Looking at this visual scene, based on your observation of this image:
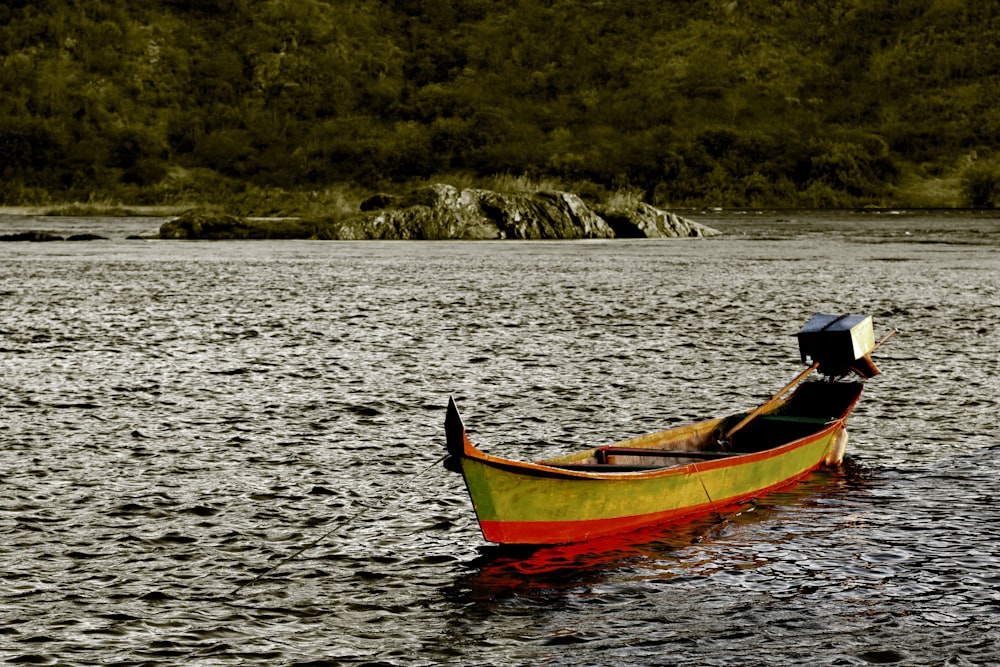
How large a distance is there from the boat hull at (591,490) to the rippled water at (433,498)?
0.27 metres

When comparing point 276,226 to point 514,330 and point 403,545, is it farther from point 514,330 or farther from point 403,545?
point 403,545

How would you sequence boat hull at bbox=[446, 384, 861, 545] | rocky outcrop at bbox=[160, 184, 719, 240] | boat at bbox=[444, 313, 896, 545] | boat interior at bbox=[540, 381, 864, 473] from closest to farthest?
boat hull at bbox=[446, 384, 861, 545] → boat at bbox=[444, 313, 896, 545] → boat interior at bbox=[540, 381, 864, 473] → rocky outcrop at bbox=[160, 184, 719, 240]

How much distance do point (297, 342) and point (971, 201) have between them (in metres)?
176

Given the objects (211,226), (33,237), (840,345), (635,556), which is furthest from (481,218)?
(635,556)

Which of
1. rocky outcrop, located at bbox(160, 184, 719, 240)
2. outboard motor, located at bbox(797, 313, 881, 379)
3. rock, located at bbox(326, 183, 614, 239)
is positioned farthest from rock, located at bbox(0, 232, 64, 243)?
outboard motor, located at bbox(797, 313, 881, 379)

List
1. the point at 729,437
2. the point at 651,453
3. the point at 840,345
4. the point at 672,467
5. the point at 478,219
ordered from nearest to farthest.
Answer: the point at 672,467 → the point at 651,453 → the point at 729,437 → the point at 840,345 → the point at 478,219

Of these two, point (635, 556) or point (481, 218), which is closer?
point (635, 556)

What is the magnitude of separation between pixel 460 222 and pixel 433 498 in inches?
3087

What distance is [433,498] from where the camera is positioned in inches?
669

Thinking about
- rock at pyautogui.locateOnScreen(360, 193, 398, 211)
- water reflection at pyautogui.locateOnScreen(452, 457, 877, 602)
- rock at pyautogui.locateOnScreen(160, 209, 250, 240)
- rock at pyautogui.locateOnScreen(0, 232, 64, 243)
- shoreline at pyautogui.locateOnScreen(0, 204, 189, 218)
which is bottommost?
water reflection at pyautogui.locateOnScreen(452, 457, 877, 602)

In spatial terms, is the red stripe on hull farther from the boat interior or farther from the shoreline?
the shoreline

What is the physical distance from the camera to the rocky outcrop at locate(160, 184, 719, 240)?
94.6 meters

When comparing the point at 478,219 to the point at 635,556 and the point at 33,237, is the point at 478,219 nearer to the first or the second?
the point at 33,237

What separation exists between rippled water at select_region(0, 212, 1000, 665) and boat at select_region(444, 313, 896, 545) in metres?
0.34
